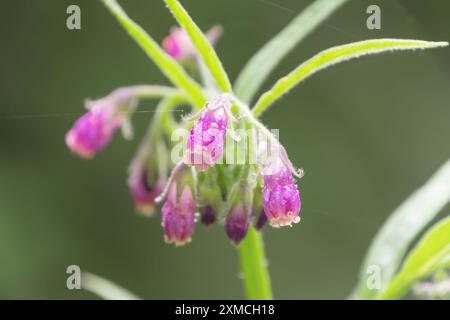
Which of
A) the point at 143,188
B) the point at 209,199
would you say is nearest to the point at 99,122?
the point at 143,188

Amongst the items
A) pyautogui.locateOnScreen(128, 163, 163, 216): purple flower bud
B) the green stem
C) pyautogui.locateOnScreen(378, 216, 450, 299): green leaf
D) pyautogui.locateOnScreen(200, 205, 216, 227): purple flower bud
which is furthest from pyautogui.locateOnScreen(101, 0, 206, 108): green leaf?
pyautogui.locateOnScreen(378, 216, 450, 299): green leaf

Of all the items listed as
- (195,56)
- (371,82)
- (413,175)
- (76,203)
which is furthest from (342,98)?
(195,56)

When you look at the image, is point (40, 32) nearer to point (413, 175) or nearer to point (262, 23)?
point (262, 23)

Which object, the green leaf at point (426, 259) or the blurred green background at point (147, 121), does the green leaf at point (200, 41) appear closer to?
the green leaf at point (426, 259)

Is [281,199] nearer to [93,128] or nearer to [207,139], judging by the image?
[207,139]

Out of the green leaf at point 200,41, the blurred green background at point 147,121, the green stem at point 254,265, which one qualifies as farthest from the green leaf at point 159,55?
the blurred green background at point 147,121
